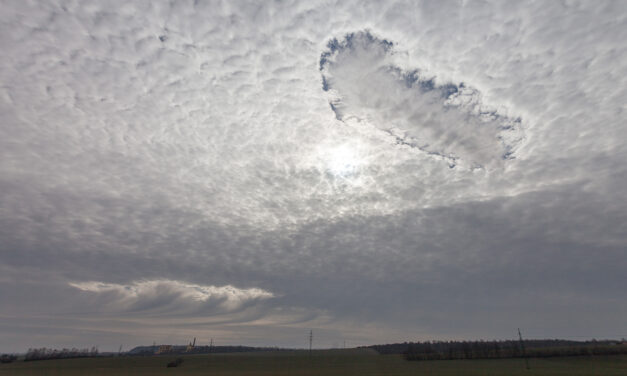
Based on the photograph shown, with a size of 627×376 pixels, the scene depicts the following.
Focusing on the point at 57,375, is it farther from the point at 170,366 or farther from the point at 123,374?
the point at 170,366

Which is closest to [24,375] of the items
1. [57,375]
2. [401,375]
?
[57,375]

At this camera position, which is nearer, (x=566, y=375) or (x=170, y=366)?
A: (x=566, y=375)

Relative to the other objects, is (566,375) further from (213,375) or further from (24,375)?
(24,375)

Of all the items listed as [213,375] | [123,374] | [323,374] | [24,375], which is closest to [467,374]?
[323,374]

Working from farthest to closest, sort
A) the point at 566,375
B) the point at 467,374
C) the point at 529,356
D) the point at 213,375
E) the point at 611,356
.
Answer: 1. the point at 529,356
2. the point at 611,356
3. the point at 213,375
4. the point at 467,374
5. the point at 566,375

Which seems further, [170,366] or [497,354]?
[497,354]

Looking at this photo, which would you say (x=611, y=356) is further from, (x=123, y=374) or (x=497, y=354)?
(x=123, y=374)

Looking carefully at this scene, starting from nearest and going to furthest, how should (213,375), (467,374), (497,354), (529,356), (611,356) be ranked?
(467,374) < (213,375) < (611,356) < (529,356) < (497,354)

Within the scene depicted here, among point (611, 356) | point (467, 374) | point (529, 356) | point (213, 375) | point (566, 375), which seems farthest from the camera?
point (529, 356)

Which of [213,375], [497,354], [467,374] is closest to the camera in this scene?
[467,374]
